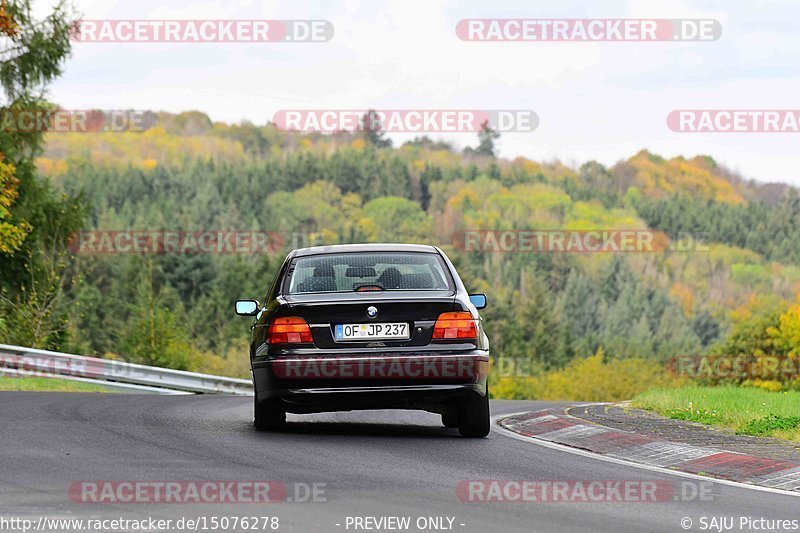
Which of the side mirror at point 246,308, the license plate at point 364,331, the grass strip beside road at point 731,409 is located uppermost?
the side mirror at point 246,308

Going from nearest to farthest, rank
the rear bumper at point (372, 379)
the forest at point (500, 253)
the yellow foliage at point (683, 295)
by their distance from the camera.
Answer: the rear bumper at point (372, 379) < the forest at point (500, 253) < the yellow foliage at point (683, 295)

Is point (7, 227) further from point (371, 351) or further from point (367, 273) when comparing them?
point (371, 351)

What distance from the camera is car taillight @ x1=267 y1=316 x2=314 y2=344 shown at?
10.7 metres

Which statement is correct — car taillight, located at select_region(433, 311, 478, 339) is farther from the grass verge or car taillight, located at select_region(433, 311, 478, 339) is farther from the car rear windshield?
the grass verge

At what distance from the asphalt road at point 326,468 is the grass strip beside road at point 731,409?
2288mm

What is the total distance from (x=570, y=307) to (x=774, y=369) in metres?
81.7

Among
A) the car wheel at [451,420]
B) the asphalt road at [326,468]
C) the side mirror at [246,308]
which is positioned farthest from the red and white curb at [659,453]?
the side mirror at [246,308]

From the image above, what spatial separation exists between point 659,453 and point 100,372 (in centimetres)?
1559

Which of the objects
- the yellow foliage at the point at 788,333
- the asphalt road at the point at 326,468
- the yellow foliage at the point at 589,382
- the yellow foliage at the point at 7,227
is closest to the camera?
the asphalt road at the point at 326,468

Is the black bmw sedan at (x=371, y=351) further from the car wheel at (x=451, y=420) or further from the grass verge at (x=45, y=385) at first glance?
the grass verge at (x=45, y=385)

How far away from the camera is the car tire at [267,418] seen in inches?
454

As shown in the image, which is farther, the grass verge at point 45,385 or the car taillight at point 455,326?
the grass verge at point 45,385

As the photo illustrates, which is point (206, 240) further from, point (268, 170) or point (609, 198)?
point (609, 198)

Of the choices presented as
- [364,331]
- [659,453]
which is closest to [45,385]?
[364,331]
